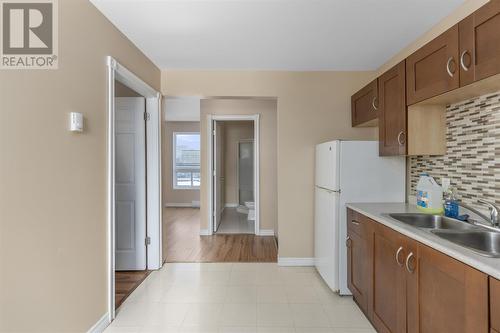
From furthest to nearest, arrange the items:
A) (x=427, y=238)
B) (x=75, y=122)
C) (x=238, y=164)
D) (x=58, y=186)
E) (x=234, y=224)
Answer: (x=238, y=164), (x=234, y=224), (x=75, y=122), (x=58, y=186), (x=427, y=238)

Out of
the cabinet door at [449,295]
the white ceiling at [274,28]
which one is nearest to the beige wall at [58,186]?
the white ceiling at [274,28]

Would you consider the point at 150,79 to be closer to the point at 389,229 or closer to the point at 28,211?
the point at 28,211

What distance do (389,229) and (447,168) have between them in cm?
88

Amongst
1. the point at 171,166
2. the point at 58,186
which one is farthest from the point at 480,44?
the point at 171,166

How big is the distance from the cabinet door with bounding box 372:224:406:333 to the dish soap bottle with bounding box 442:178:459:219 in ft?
1.70

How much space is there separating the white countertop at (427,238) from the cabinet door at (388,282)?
7 centimetres

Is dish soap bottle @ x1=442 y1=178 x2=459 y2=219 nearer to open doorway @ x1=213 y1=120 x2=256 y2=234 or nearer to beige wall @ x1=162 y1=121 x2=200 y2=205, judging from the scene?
open doorway @ x1=213 y1=120 x2=256 y2=234

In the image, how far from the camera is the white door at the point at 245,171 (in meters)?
7.01

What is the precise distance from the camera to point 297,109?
324cm

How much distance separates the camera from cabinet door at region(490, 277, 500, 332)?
3.11 feet

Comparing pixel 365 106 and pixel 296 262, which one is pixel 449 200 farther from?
pixel 296 262

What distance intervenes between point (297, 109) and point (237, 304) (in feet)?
7.48

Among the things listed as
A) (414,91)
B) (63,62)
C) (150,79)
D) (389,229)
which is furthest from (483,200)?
(150,79)

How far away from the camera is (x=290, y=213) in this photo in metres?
3.24
